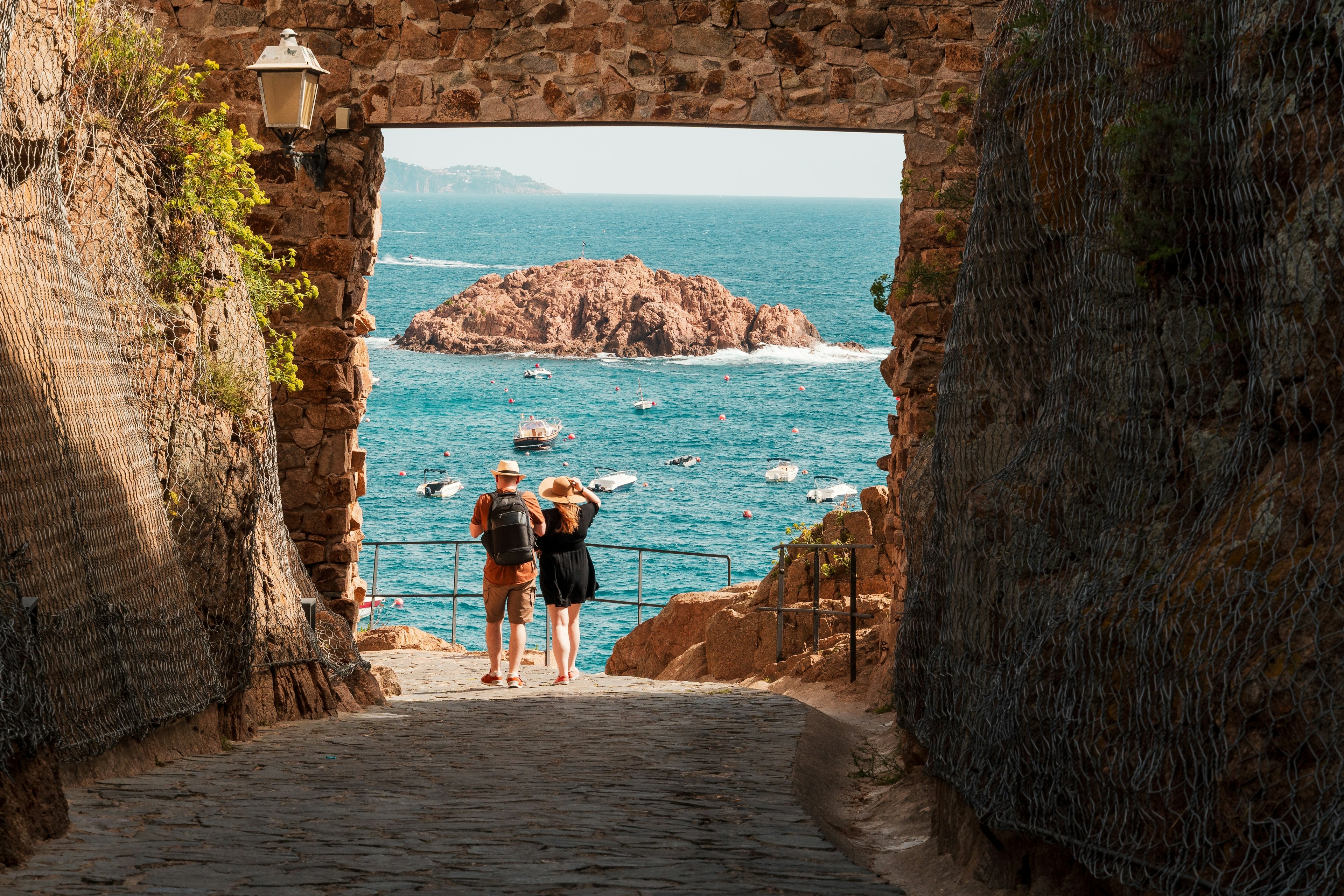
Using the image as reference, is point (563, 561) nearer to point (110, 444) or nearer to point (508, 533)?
point (508, 533)

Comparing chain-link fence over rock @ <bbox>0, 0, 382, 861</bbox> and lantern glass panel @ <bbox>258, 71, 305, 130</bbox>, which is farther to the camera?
lantern glass panel @ <bbox>258, 71, 305, 130</bbox>

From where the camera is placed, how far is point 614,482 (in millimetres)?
41500

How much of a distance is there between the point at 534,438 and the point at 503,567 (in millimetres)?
40679

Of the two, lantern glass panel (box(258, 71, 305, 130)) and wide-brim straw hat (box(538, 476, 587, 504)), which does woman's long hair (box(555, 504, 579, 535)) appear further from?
lantern glass panel (box(258, 71, 305, 130))

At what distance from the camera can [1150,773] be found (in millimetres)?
2730

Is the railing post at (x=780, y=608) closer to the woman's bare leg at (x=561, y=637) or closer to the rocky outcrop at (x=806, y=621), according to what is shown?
the rocky outcrop at (x=806, y=621)

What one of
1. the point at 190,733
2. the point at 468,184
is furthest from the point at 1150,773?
the point at 468,184

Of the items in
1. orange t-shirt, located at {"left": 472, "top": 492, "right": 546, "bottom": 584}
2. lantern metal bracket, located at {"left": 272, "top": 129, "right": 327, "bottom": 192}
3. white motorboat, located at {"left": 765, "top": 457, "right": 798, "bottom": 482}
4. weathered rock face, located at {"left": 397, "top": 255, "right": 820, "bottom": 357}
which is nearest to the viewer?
orange t-shirt, located at {"left": 472, "top": 492, "right": 546, "bottom": 584}

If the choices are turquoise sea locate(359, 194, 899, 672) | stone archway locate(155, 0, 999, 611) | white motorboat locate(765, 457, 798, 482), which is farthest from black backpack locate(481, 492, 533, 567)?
white motorboat locate(765, 457, 798, 482)

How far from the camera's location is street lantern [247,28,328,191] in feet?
24.1

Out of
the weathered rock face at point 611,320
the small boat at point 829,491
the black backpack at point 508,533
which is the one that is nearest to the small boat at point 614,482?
the small boat at point 829,491

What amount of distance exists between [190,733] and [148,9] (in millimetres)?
A: 4415

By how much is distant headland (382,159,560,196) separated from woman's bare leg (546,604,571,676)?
183m

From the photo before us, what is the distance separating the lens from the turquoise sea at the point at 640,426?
32.3 m
